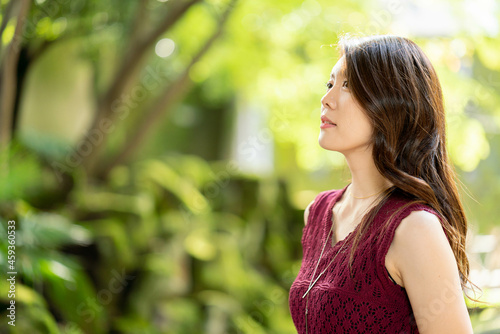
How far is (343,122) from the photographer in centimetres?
139

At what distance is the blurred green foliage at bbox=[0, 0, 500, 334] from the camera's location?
143 inches

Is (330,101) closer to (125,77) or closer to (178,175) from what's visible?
(125,77)

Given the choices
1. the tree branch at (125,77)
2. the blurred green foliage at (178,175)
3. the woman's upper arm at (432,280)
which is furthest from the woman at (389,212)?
the tree branch at (125,77)

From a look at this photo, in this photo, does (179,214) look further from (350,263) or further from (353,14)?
(350,263)

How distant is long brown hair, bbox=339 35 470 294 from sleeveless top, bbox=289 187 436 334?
0.14 ft

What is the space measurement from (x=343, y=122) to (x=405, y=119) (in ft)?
0.50

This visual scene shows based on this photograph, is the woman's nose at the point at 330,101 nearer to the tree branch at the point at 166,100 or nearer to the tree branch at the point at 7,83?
the tree branch at the point at 7,83

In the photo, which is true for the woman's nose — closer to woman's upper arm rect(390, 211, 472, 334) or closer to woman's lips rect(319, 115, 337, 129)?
woman's lips rect(319, 115, 337, 129)

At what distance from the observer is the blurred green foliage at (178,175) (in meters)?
3.62

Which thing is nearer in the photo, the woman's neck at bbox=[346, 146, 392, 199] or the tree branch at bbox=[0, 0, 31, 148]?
the woman's neck at bbox=[346, 146, 392, 199]

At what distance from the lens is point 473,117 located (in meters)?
4.20

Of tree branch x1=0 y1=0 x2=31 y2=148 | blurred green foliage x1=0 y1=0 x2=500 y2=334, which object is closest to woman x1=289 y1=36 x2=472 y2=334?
blurred green foliage x1=0 y1=0 x2=500 y2=334

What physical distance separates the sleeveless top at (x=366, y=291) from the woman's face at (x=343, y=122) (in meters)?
0.16

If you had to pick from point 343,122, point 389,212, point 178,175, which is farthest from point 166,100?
point 389,212
